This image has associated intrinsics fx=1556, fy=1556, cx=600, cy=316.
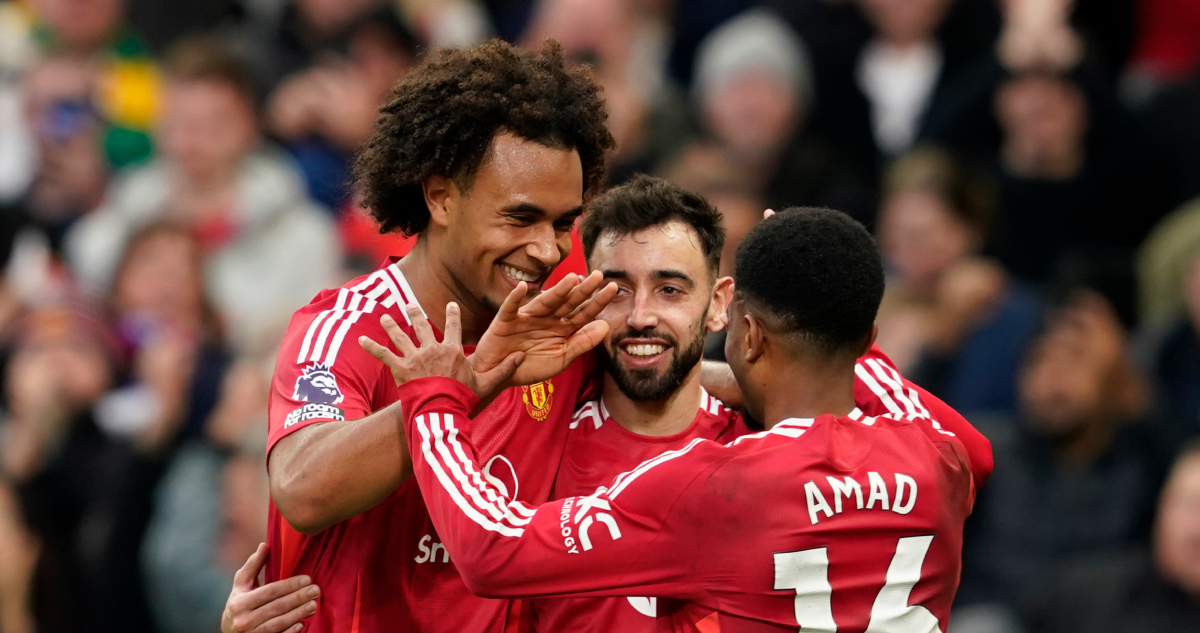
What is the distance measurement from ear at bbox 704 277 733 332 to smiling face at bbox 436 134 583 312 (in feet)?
1.54

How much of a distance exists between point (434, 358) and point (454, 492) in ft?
1.15

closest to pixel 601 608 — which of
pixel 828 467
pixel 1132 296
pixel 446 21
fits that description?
pixel 828 467

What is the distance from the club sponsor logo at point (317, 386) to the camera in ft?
13.3

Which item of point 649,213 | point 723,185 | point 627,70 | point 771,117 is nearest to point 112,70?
point 627,70

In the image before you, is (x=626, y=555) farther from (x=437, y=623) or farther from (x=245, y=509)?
(x=245, y=509)

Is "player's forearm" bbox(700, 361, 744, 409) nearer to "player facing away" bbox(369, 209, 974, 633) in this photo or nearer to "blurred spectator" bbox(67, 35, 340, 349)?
"player facing away" bbox(369, 209, 974, 633)

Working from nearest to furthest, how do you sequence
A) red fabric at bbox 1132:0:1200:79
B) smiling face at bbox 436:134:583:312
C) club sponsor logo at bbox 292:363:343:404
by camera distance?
1. club sponsor logo at bbox 292:363:343:404
2. smiling face at bbox 436:134:583:312
3. red fabric at bbox 1132:0:1200:79

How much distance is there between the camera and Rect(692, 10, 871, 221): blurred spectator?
354 inches

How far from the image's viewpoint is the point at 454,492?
12.4ft

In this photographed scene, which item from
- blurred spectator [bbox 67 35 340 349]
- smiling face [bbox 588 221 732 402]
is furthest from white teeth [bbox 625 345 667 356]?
blurred spectator [bbox 67 35 340 349]

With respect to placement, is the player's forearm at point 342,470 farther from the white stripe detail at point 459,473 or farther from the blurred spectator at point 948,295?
the blurred spectator at point 948,295

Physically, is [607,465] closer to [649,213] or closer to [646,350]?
[646,350]

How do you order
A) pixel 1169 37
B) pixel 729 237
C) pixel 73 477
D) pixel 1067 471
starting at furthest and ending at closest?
pixel 1169 37
pixel 73 477
pixel 729 237
pixel 1067 471

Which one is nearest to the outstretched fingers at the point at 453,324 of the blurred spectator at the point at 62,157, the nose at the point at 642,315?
the nose at the point at 642,315
